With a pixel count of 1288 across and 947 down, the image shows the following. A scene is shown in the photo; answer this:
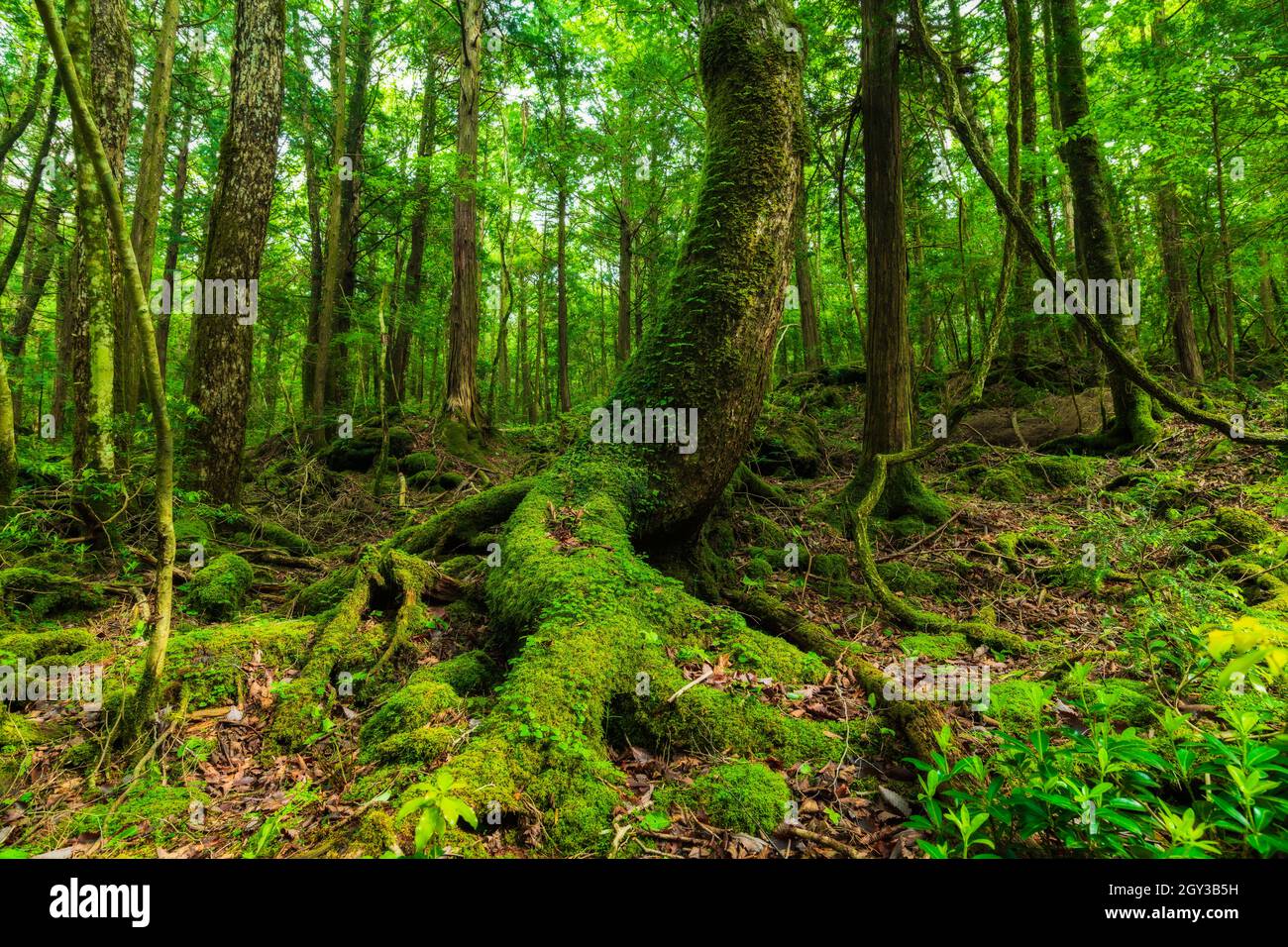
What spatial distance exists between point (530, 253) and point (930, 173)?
1325cm

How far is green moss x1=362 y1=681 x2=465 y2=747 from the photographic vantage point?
2768 mm

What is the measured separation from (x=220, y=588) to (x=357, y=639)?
5.93 feet

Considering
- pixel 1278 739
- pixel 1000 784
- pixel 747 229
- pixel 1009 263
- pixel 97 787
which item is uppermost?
pixel 747 229

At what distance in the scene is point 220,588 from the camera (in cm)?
459

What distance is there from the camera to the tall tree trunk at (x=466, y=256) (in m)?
10.3

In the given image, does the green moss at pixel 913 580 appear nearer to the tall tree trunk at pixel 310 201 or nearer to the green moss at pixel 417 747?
the green moss at pixel 417 747

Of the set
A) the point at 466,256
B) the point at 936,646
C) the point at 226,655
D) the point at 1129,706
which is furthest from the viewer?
the point at 466,256

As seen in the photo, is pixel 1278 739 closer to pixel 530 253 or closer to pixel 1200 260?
pixel 1200 260

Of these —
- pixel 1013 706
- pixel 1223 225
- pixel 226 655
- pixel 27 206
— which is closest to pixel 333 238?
pixel 27 206

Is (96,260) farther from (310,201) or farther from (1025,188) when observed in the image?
(310,201)

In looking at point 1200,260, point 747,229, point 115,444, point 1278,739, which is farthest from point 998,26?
point 115,444

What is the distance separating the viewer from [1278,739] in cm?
196

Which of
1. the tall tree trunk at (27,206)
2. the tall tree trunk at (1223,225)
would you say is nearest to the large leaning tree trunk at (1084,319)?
the tall tree trunk at (1223,225)

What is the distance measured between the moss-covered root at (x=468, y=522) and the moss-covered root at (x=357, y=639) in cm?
55
